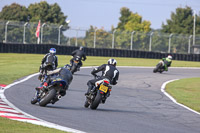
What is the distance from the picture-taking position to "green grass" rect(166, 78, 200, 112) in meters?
15.0

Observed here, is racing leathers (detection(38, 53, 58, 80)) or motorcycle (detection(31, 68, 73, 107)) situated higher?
racing leathers (detection(38, 53, 58, 80))

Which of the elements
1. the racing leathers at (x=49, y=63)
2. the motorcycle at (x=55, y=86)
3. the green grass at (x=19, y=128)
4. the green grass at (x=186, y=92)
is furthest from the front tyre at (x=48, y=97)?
the green grass at (x=186, y=92)

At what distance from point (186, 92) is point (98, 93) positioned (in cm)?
812

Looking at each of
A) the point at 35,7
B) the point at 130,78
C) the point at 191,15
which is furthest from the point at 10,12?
the point at 130,78

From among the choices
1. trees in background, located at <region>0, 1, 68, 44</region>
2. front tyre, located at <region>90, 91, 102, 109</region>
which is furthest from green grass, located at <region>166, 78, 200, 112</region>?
trees in background, located at <region>0, 1, 68, 44</region>

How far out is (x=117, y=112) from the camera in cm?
1138

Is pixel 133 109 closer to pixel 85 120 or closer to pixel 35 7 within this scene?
pixel 85 120

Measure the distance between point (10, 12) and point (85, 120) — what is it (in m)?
66.0

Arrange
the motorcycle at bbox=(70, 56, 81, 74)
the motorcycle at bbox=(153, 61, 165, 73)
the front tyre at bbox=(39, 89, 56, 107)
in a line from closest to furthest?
the front tyre at bbox=(39, 89, 56, 107), the motorcycle at bbox=(70, 56, 81, 74), the motorcycle at bbox=(153, 61, 165, 73)

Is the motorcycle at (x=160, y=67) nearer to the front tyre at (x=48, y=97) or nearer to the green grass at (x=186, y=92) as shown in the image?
the green grass at (x=186, y=92)

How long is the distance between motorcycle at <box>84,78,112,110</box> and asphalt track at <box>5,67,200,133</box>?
22cm

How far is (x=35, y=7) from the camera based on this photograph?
7462 cm

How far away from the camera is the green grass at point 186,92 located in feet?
49.3

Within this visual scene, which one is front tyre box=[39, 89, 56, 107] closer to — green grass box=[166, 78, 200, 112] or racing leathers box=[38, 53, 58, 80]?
racing leathers box=[38, 53, 58, 80]
